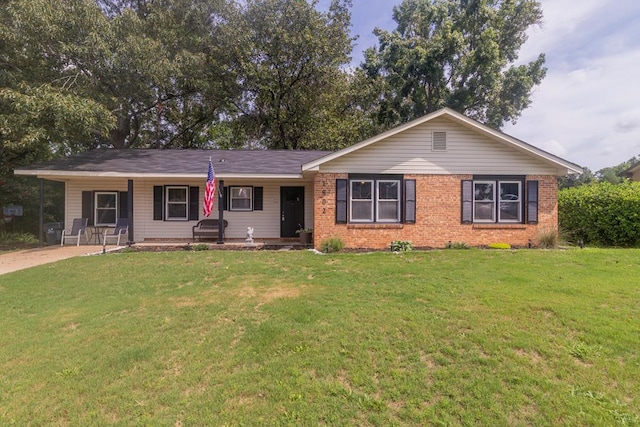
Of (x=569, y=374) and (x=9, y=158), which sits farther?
(x=9, y=158)

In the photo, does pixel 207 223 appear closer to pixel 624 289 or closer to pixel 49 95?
pixel 49 95

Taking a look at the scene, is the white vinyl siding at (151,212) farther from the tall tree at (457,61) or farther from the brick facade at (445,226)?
the tall tree at (457,61)

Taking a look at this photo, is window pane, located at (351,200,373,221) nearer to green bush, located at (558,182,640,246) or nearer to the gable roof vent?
the gable roof vent

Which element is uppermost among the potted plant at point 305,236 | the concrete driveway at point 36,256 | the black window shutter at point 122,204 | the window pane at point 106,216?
the black window shutter at point 122,204

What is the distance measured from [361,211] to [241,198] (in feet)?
17.2

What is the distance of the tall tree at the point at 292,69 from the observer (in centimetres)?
1988

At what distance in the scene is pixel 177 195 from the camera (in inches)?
531

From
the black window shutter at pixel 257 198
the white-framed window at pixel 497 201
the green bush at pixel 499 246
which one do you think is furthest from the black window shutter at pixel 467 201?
the black window shutter at pixel 257 198

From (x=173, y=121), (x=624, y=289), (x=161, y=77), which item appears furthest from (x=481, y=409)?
(x=173, y=121)

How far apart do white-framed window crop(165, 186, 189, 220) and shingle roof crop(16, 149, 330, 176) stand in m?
1.06

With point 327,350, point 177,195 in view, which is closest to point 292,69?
point 177,195

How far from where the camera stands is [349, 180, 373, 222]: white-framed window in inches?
440

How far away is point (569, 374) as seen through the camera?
11.1 feet

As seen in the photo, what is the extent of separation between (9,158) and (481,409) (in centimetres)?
2193
